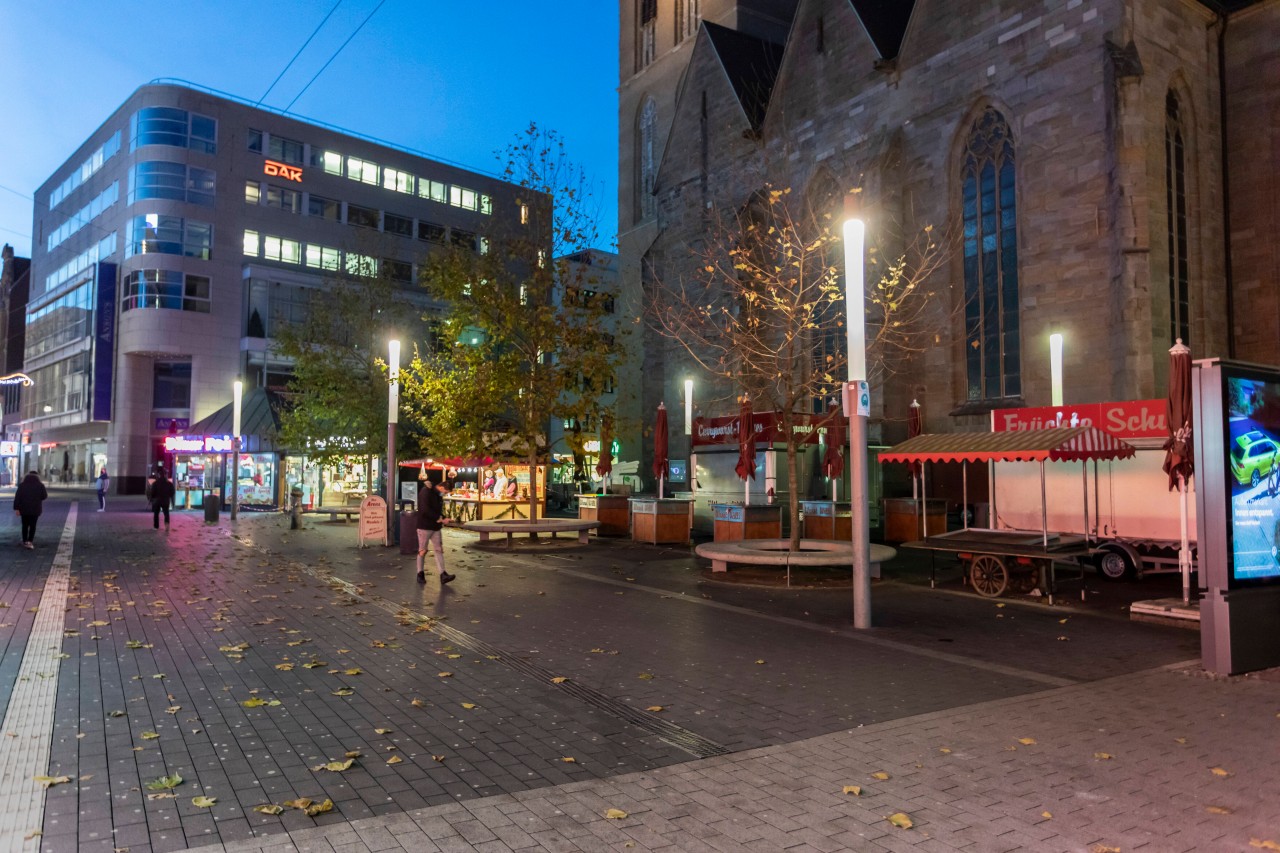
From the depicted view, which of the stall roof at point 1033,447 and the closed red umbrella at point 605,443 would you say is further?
the closed red umbrella at point 605,443

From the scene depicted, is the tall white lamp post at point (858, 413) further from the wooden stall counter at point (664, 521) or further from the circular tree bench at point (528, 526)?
the wooden stall counter at point (664, 521)

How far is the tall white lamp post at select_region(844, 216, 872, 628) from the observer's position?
1008cm

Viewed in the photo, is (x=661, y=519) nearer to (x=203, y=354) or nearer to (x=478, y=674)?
(x=478, y=674)

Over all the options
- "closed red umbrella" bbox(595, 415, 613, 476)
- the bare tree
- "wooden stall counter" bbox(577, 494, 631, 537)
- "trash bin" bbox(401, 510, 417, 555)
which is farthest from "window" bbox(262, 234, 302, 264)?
"trash bin" bbox(401, 510, 417, 555)

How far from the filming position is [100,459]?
62406 millimetres

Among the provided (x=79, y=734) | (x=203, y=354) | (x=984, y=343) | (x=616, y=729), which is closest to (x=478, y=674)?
(x=616, y=729)

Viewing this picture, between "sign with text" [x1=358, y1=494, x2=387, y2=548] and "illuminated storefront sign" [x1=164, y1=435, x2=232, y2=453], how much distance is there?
715 inches

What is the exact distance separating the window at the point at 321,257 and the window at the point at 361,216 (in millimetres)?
2494

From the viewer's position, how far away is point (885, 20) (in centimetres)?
3409

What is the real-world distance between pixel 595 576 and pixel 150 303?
49.0 meters

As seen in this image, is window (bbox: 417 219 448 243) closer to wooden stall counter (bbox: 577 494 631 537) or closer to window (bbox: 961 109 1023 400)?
window (bbox: 961 109 1023 400)

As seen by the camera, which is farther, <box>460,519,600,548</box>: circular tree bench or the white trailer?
<box>460,519,600,548</box>: circular tree bench

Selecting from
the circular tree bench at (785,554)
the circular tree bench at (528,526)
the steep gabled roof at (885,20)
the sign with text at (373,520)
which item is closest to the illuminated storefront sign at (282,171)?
the steep gabled roof at (885,20)

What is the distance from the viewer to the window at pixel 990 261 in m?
27.7
